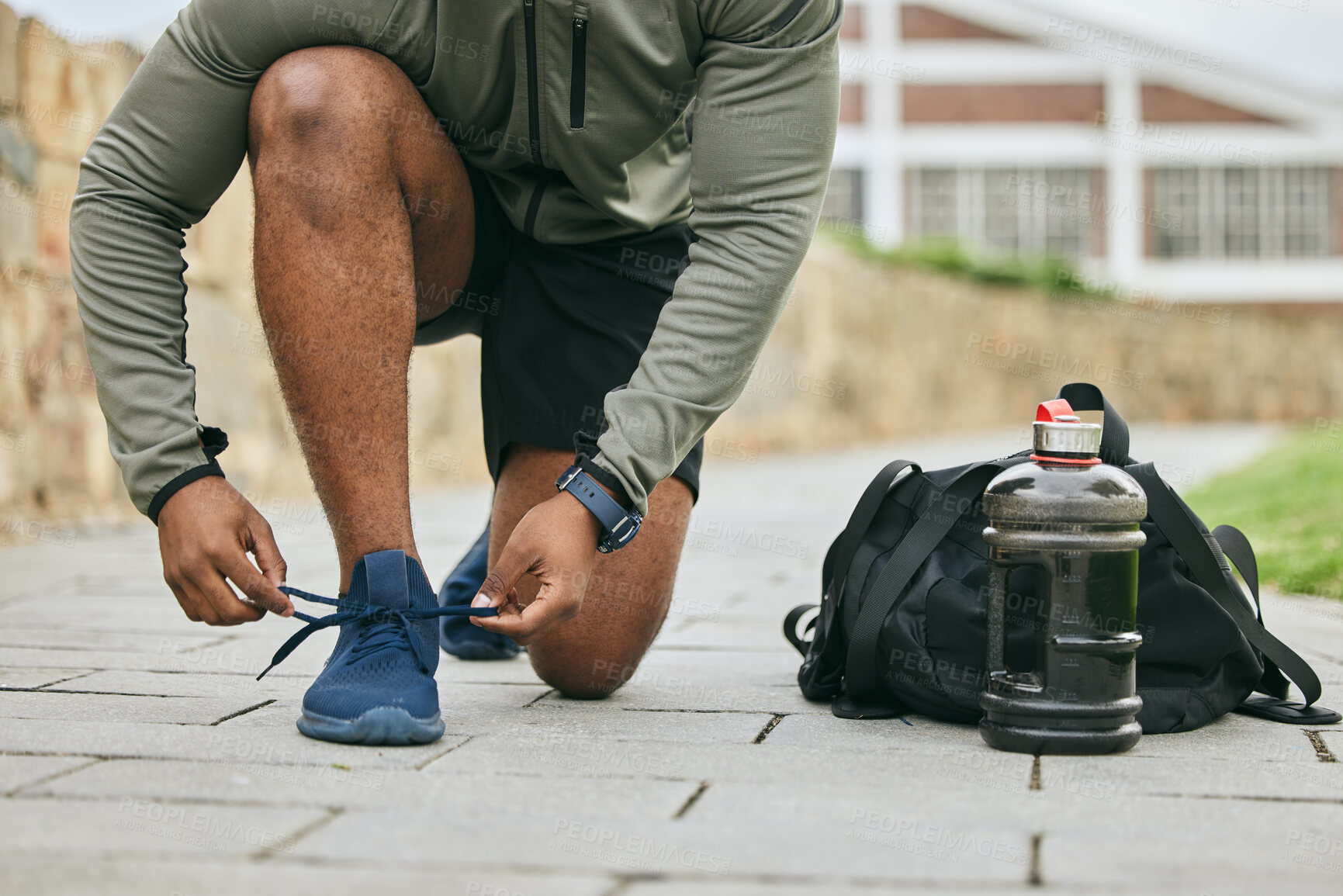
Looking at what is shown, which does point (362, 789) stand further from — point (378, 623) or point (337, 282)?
point (337, 282)

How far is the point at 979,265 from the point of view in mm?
19297

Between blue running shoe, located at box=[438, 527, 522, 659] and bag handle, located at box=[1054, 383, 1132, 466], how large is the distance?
44.8 inches

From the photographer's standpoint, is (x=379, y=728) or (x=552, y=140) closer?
(x=379, y=728)

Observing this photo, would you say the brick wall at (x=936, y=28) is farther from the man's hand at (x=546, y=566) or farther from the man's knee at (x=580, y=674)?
the man's hand at (x=546, y=566)

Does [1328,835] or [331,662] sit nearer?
[1328,835]

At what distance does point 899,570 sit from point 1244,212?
25.0 metres

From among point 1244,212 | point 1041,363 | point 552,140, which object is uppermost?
point 1244,212

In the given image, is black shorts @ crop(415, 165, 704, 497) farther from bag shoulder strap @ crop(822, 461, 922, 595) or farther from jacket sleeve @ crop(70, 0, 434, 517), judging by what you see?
jacket sleeve @ crop(70, 0, 434, 517)

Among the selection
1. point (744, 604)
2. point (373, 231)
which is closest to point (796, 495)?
point (744, 604)

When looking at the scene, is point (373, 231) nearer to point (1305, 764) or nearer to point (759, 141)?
point (759, 141)

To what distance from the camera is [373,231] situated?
6.43 ft

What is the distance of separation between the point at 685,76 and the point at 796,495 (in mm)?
5702

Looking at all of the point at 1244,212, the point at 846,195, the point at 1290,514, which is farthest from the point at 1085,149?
the point at 1290,514

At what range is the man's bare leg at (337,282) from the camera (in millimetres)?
1912
